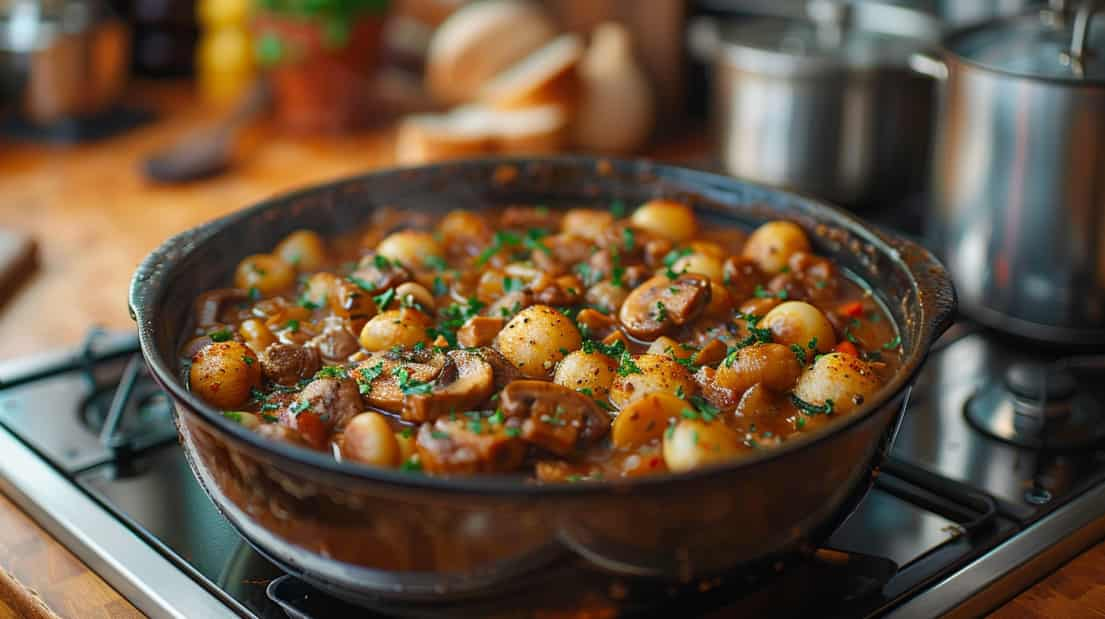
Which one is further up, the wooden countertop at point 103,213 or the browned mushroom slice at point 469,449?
the browned mushroom slice at point 469,449

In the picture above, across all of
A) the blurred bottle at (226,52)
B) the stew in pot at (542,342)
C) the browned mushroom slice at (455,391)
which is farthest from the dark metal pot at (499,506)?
the blurred bottle at (226,52)

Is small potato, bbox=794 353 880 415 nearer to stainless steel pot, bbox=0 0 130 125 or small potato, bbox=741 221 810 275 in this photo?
small potato, bbox=741 221 810 275

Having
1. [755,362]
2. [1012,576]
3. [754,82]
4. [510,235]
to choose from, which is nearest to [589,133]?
[754,82]

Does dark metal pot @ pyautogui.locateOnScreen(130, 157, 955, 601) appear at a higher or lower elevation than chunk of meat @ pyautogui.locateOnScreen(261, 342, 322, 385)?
higher

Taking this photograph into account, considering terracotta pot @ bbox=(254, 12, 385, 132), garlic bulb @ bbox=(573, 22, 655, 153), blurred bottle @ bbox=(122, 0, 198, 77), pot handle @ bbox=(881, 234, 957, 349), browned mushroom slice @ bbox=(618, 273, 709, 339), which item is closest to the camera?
pot handle @ bbox=(881, 234, 957, 349)

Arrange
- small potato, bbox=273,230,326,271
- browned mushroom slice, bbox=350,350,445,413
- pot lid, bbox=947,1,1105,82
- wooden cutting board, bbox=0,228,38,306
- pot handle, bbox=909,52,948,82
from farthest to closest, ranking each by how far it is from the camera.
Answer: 1. wooden cutting board, bbox=0,228,38,306
2. pot handle, bbox=909,52,948,82
3. pot lid, bbox=947,1,1105,82
4. small potato, bbox=273,230,326,271
5. browned mushroom slice, bbox=350,350,445,413

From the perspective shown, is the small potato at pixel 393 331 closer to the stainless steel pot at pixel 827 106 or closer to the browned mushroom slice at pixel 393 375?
the browned mushroom slice at pixel 393 375

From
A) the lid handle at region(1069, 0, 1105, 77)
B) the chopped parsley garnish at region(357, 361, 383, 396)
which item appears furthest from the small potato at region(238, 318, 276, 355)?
the lid handle at region(1069, 0, 1105, 77)
